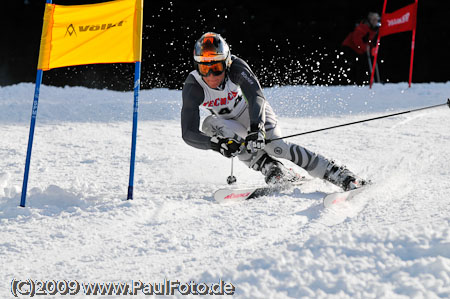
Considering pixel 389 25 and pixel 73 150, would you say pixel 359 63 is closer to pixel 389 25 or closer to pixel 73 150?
pixel 389 25

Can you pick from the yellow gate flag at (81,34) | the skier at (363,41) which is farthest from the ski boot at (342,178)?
the skier at (363,41)

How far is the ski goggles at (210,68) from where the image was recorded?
4.05 meters

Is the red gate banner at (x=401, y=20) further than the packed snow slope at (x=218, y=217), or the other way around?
the red gate banner at (x=401, y=20)

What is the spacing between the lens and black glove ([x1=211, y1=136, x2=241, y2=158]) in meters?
3.87

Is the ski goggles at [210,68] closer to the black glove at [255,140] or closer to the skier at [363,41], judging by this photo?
the black glove at [255,140]

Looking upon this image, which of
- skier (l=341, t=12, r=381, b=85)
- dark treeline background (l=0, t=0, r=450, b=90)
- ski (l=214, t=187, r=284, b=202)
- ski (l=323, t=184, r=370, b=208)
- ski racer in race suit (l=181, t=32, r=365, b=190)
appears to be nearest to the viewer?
ski (l=323, t=184, r=370, b=208)

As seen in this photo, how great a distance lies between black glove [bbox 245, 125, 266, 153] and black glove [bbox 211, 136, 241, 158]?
0.34 feet

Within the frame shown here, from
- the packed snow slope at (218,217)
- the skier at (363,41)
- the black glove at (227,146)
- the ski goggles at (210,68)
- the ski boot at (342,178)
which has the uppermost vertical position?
the skier at (363,41)

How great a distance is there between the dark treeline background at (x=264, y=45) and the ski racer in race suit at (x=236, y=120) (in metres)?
9.62

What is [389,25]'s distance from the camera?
986 cm

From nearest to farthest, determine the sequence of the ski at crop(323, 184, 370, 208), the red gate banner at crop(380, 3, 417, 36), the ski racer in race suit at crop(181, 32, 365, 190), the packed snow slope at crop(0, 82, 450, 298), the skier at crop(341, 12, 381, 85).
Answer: the packed snow slope at crop(0, 82, 450, 298), the ski at crop(323, 184, 370, 208), the ski racer in race suit at crop(181, 32, 365, 190), the red gate banner at crop(380, 3, 417, 36), the skier at crop(341, 12, 381, 85)

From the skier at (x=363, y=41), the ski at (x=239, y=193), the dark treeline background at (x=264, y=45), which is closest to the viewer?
the ski at (x=239, y=193)

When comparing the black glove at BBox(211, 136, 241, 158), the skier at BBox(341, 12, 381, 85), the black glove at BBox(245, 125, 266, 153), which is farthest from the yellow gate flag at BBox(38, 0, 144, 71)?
the skier at BBox(341, 12, 381, 85)

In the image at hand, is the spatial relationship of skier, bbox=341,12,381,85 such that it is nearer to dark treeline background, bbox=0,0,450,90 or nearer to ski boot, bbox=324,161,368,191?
dark treeline background, bbox=0,0,450,90
